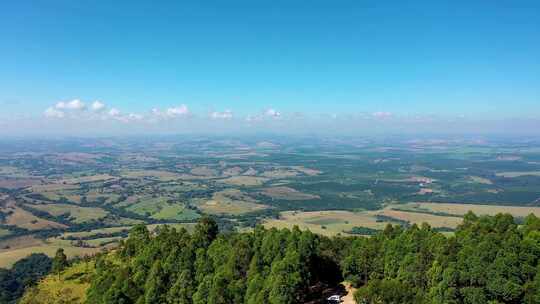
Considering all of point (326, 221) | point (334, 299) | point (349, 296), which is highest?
point (334, 299)

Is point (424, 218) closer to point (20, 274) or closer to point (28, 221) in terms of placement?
point (20, 274)

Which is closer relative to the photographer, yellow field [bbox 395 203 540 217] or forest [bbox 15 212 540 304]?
forest [bbox 15 212 540 304]

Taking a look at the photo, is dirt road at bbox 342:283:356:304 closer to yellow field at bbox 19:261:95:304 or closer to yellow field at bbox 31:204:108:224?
yellow field at bbox 19:261:95:304

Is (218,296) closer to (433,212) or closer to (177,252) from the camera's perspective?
(177,252)

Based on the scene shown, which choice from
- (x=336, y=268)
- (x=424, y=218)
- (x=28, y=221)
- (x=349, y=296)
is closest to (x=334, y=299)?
(x=349, y=296)

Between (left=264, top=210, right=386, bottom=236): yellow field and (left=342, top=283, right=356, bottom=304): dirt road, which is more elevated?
(left=342, top=283, right=356, bottom=304): dirt road

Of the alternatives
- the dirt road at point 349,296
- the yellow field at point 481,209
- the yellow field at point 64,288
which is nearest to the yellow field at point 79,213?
the yellow field at point 64,288

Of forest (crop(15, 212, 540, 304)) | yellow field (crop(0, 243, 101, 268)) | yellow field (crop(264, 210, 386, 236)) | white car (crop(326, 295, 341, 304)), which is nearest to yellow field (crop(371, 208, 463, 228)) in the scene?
yellow field (crop(264, 210, 386, 236))

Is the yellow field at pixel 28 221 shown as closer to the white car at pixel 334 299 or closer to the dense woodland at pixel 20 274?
the dense woodland at pixel 20 274
